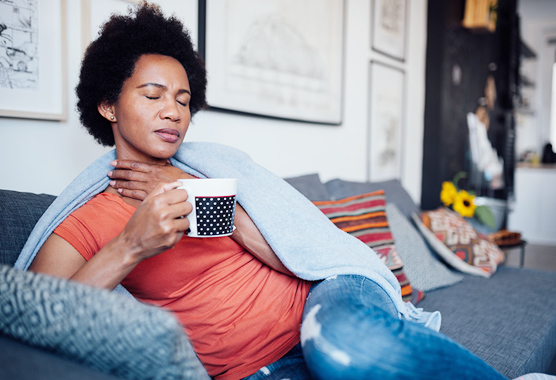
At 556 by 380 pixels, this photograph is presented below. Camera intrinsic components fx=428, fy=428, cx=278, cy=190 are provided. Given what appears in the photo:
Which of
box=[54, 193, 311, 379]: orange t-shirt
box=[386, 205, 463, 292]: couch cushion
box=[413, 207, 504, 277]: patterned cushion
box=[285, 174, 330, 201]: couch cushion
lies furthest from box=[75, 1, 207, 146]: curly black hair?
box=[413, 207, 504, 277]: patterned cushion

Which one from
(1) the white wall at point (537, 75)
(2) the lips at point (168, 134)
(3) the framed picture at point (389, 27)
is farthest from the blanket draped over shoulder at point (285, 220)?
(1) the white wall at point (537, 75)

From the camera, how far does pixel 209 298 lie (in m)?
1.00

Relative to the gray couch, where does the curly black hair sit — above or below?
above

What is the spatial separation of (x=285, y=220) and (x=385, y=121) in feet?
6.78

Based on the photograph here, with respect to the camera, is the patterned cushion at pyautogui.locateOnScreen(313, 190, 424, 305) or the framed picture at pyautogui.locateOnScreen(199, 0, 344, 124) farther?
the framed picture at pyautogui.locateOnScreen(199, 0, 344, 124)

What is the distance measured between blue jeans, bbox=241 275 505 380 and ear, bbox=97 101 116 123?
0.73 meters

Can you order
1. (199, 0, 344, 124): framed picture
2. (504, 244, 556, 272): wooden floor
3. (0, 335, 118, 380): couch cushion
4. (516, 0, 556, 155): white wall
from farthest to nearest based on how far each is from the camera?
(516, 0, 556, 155): white wall
(504, 244, 556, 272): wooden floor
(199, 0, 344, 124): framed picture
(0, 335, 118, 380): couch cushion

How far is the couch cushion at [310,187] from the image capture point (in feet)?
5.56

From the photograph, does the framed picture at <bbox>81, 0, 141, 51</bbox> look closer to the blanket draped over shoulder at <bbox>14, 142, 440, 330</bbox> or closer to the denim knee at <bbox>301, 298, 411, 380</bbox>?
the blanket draped over shoulder at <bbox>14, 142, 440, 330</bbox>

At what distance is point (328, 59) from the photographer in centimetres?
229

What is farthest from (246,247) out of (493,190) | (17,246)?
(493,190)

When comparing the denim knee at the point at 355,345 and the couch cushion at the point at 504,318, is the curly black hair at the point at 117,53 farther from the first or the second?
the couch cushion at the point at 504,318

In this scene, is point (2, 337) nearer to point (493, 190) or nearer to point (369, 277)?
point (369, 277)

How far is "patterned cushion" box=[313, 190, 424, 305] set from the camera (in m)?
1.61
